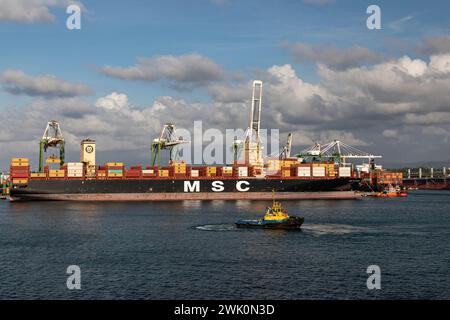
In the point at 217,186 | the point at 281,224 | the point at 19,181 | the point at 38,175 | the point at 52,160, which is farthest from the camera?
the point at 52,160

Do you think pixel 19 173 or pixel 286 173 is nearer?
pixel 19 173

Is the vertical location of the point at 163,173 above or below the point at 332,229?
above

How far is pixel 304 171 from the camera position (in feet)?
385

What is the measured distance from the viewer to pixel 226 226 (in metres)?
62.7

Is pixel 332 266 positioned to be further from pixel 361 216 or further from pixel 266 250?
pixel 361 216

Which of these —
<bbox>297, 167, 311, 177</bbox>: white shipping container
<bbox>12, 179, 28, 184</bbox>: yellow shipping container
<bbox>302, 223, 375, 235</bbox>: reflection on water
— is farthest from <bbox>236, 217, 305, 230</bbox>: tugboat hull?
<bbox>12, 179, 28, 184</bbox>: yellow shipping container

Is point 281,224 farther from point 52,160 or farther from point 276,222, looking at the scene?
point 52,160

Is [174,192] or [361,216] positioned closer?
[361,216]

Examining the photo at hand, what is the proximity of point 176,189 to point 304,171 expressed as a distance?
29.3 meters

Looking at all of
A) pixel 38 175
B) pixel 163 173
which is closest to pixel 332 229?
pixel 163 173

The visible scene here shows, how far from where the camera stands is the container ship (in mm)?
110375

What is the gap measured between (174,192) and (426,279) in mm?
83661
